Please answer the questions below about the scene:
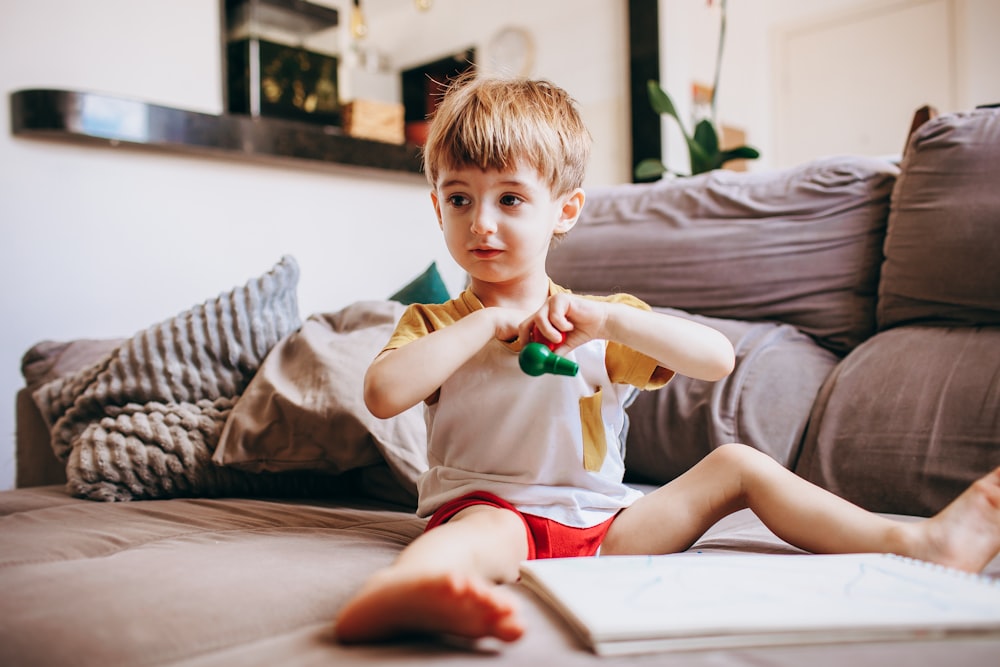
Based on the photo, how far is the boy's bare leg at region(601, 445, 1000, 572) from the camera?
2.52 feet

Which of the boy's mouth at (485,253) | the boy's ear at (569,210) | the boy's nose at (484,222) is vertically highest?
the boy's ear at (569,210)

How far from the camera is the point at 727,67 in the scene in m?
4.48

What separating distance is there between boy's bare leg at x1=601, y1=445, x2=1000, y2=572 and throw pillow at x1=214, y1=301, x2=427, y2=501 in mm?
417

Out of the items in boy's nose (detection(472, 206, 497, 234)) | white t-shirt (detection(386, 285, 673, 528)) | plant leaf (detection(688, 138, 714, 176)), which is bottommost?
white t-shirt (detection(386, 285, 673, 528))

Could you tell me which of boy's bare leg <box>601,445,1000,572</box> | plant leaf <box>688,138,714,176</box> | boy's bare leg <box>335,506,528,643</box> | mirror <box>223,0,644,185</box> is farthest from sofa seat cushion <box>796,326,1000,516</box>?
mirror <box>223,0,644,185</box>

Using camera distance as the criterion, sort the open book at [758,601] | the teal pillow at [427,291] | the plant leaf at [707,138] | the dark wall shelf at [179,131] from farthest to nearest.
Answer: the plant leaf at [707,138] → the dark wall shelf at [179,131] → the teal pillow at [427,291] → the open book at [758,601]

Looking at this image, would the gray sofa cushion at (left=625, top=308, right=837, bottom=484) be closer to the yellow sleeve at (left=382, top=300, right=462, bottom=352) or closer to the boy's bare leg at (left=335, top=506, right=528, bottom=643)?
the yellow sleeve at (left=382, top=300, right=462, bottom=352)

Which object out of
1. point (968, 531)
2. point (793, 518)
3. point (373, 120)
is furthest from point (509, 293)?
point (373, 120)

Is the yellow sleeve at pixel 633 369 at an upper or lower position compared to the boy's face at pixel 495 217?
lower

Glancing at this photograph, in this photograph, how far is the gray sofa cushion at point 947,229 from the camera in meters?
1.22

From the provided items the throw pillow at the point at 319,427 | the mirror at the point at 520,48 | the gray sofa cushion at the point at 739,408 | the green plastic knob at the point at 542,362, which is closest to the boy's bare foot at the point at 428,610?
the green plastic knob at the point at 542,362

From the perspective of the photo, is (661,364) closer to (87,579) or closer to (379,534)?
(379,534)

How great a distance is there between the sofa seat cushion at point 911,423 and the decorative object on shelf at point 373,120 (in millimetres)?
2579

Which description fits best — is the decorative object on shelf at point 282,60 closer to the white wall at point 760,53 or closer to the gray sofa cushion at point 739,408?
the white wall at point 760,53
